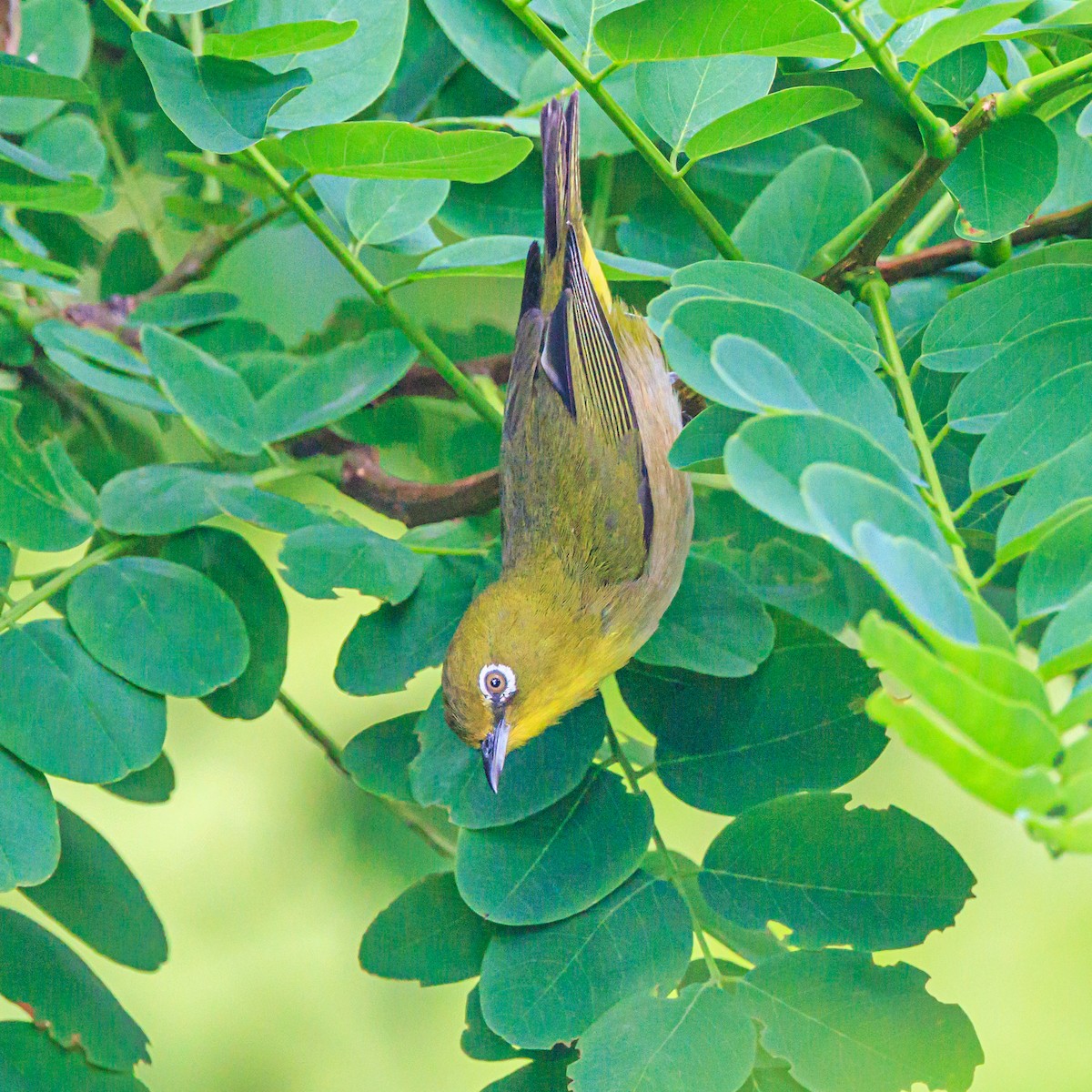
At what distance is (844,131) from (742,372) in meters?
1.07

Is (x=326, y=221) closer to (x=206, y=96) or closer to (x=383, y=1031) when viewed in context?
(x=206, y=96)

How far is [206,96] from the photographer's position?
110 centimetres

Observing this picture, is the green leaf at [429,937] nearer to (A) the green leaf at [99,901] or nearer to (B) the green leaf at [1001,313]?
(A) the green leaf at [99,901]

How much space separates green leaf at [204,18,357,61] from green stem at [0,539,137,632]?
60 centimetres

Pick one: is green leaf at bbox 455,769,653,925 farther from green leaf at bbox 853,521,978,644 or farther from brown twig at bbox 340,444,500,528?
green leaf at bbox 853,521,978,644

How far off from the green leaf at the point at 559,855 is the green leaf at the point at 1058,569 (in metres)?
0.58

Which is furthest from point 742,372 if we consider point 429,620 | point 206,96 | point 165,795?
point 165,795

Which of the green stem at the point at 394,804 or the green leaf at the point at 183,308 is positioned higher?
the green leaf at the point at 183,308

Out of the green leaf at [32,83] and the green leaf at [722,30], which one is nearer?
the green leaf at [722,30]

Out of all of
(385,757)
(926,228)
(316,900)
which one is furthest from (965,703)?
(316,900)

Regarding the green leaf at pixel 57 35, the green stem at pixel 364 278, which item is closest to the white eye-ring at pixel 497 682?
the green stem at pixel 364 278

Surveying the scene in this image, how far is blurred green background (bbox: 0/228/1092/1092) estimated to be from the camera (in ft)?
8.08

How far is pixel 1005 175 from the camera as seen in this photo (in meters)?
1.13

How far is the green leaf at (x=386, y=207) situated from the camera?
1361mm
